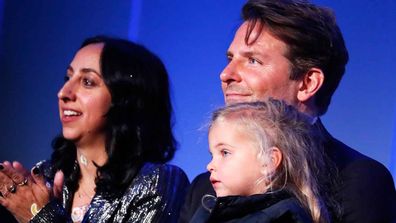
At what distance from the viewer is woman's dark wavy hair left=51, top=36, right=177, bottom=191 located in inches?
71.8

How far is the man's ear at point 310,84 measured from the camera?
4.61 feet

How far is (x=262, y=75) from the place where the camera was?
139 centimetres

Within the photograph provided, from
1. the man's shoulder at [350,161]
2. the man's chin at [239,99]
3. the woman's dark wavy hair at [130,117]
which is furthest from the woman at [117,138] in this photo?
the man's shoulder at [350,161]

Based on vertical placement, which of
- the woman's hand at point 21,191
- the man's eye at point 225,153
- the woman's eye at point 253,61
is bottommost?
the woman's hand at point 21,191

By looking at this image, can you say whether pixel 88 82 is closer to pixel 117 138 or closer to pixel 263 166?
pixel 117 138

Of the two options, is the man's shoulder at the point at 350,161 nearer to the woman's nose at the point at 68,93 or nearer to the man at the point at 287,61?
the man at the point at 287,61

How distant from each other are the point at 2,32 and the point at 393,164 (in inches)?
67.2

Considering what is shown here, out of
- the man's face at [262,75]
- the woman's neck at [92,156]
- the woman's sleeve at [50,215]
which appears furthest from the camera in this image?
the woman's neck at [92,156]

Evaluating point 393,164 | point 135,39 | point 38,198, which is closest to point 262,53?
point 38,198

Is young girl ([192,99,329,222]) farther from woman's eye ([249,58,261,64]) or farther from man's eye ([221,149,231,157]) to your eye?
woman's eye ([249,58,261,64])

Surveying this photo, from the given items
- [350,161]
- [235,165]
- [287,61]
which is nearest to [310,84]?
[287,61]

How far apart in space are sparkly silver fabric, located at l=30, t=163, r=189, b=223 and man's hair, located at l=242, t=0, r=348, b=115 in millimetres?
537

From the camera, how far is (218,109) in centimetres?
134

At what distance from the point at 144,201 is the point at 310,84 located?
0.60m
